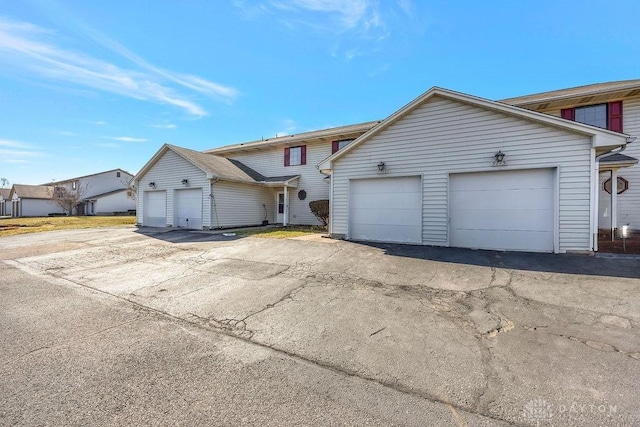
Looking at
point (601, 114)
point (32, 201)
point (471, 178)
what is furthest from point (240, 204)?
point (32, 201)

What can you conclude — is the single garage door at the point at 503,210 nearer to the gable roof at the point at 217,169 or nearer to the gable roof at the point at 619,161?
the gable roof at the point at 619,161

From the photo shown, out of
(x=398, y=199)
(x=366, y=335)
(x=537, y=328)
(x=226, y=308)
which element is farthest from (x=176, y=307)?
(x=398, y=199)

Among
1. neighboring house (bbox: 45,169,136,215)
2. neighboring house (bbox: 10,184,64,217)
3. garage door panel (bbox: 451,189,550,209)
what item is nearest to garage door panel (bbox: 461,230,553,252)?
garage door panel (bbox: 451,189,550,209)

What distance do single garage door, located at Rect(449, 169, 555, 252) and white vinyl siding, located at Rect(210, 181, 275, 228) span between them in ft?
40.0

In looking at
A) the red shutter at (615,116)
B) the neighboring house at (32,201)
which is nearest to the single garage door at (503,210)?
the red shutter at (615,116)

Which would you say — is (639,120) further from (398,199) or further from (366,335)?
(366,335)

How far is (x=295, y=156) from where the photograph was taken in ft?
60.8

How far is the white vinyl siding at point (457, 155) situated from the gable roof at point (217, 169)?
7770 mm

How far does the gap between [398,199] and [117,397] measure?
8.94 meters

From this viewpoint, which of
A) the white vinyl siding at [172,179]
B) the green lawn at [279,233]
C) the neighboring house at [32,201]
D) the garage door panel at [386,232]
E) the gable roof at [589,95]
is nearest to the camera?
the garage door panel at [386,232]

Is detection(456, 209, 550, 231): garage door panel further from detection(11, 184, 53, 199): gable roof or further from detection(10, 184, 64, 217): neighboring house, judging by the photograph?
detection(11, 184, 53, 199): gable roof

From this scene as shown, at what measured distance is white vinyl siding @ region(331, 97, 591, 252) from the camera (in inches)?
293

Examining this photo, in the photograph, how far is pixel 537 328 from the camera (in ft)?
12.2

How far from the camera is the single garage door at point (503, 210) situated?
780 centimetres
